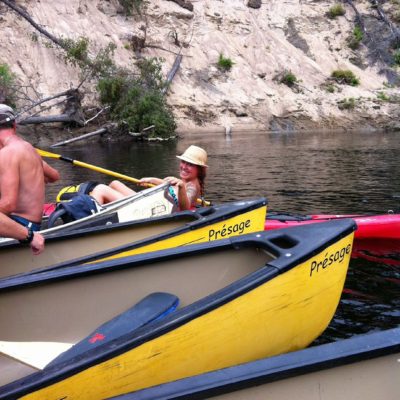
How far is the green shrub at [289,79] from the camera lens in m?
32.2

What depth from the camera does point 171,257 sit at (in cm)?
336

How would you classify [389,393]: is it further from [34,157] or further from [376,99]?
[376,99]

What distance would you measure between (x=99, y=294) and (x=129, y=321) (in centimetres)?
45

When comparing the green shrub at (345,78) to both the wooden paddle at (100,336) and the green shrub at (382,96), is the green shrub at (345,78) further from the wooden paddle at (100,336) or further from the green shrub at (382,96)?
the wooden paddle at (100,336)

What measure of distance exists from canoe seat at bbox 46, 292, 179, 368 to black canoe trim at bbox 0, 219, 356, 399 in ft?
0.44

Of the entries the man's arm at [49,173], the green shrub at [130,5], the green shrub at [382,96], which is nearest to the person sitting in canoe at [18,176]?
the man's arm at [49,173]

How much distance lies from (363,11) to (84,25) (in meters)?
24.3

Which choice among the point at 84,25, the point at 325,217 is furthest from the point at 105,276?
the point at 84,25

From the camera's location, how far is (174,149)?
2028 cm

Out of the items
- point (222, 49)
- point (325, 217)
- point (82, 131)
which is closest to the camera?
point (325, 217)

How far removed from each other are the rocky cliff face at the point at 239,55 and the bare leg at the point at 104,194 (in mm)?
20740

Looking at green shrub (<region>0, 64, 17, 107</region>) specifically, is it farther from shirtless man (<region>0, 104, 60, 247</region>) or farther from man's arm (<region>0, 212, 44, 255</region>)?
man's arm (<region>0, 212, 44, 255</region>)

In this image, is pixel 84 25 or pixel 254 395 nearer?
pixel 254 395

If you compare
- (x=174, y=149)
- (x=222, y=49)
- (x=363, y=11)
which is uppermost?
(x=363, y=11)
